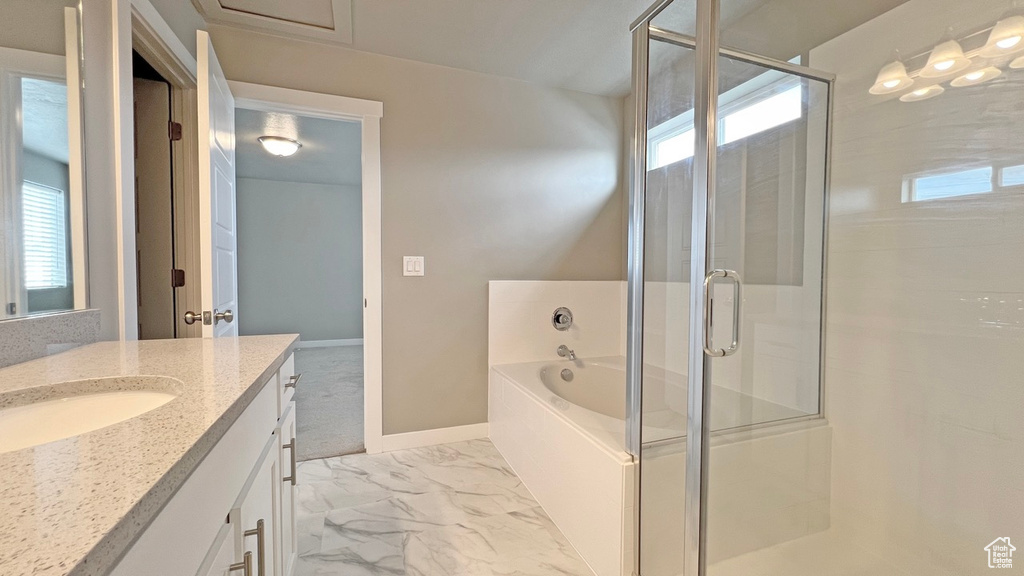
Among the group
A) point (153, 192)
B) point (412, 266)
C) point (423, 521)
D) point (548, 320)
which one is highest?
point (153, 192)

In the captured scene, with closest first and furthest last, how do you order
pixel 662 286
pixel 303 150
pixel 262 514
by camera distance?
pixel 262 514, pixel 662 286, pixel 303 150

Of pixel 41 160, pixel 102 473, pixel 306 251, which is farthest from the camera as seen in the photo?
pixel 306 251

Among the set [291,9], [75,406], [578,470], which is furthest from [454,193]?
[75,406]

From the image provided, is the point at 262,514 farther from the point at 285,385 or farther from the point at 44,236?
the point at 44,236

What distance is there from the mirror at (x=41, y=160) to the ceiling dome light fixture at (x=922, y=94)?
2383 mm

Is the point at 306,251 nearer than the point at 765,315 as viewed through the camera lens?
No

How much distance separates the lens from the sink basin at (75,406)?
696 millimetres

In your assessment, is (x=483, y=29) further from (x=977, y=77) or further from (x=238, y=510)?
(x=238, y=510)

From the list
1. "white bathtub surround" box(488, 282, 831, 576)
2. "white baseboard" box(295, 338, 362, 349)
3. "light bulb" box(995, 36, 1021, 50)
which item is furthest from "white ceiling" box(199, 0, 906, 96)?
"white baseboard" box(295, 338, 362, 349)

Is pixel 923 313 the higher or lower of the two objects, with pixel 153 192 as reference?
lower

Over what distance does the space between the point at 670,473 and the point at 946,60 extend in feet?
4.76

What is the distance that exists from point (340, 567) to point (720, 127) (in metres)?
1.95

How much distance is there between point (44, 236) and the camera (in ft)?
3.47

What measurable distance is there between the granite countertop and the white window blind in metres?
0.31
